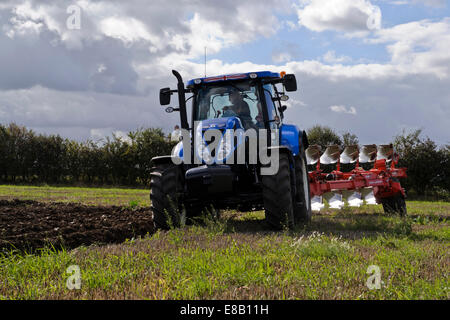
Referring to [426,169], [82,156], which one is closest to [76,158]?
[82,156]

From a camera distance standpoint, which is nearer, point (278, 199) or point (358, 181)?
point (278, 199)

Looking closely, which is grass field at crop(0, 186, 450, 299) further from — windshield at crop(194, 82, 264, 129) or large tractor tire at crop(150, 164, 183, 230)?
Result: windshield at crop(194, 82, 264, 129)

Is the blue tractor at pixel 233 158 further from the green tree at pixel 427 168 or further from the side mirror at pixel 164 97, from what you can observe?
the green tree at pixel 427 168

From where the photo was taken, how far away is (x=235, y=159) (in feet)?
21.8

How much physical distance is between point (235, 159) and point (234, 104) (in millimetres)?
1151

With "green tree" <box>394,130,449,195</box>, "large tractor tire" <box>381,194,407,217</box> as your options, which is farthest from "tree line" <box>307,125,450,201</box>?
"large tractor tire" <box>381,194,407,217</box>

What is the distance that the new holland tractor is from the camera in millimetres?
6379

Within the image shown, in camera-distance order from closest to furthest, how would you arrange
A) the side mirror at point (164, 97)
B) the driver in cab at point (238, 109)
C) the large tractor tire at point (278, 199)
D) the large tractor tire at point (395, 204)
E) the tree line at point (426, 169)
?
the large tractor tire at point (278, 199), the driver in cab at point (238, 109), the side mirror at point (164, 97), the large tractor tire at point (395, 204), the tree line at point (426, 169)

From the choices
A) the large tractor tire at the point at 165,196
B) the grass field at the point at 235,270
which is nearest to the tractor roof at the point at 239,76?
the large tractor tire at the point at 165,196

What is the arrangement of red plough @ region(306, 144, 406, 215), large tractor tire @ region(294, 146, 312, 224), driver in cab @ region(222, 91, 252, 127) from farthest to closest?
1. red plough @ region(306, 144, 406, 215)
2. large tractor tire @ region(294, 146, 312, 224)
3. driver in cab @ region(222, 91, 252, 127)

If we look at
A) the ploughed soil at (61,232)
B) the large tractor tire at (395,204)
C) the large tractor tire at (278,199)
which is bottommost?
the large tractor tire at (395,204)

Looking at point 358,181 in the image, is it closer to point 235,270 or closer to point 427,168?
point 235,270

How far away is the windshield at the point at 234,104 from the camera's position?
7.32 metres

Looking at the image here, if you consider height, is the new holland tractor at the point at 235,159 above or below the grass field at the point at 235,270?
above
